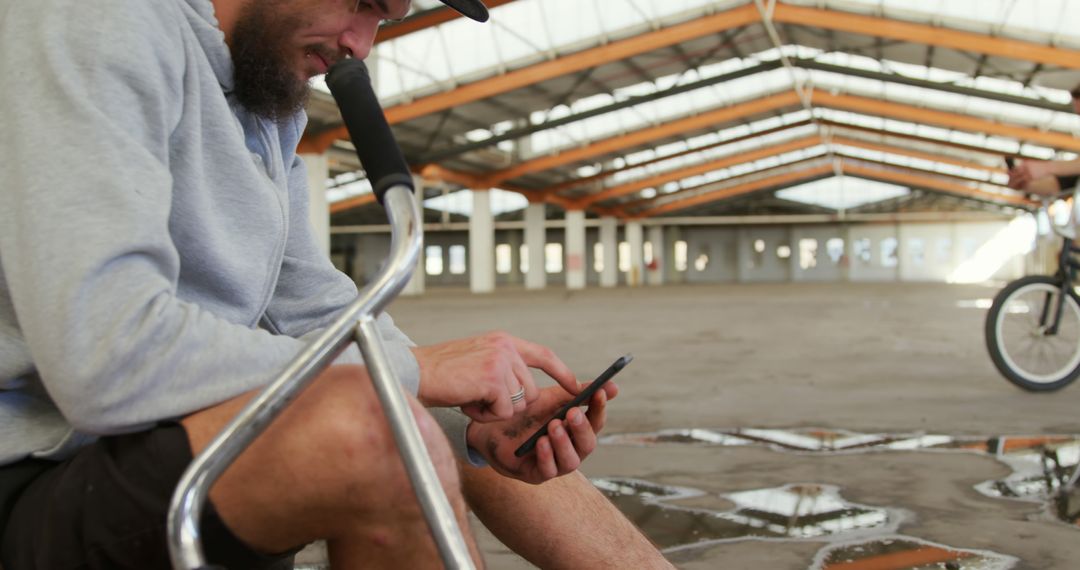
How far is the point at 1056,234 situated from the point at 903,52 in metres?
15.3

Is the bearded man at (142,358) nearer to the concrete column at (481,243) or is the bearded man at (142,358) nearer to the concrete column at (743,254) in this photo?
the concrete column at (481,243)

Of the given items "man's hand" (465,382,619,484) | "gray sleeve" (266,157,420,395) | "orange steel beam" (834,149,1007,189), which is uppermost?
"orange steel beam" (834,149,1007,189)

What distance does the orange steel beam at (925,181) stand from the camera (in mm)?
36281

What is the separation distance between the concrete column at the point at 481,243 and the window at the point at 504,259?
51.8 feet

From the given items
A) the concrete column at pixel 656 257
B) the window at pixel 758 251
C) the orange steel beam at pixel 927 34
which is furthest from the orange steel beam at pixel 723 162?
the orange steel beam at pixel 927 34

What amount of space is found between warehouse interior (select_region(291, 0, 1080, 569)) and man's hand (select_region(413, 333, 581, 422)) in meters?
1.07

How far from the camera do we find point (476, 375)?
117cm

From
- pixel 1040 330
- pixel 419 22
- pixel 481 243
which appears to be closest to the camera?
pixel 1040 330

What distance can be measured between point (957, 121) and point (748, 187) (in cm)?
1618

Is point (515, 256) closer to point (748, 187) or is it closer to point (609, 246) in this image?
point (609, 246)

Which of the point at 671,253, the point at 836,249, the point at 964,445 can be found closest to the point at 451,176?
the point at 671,253

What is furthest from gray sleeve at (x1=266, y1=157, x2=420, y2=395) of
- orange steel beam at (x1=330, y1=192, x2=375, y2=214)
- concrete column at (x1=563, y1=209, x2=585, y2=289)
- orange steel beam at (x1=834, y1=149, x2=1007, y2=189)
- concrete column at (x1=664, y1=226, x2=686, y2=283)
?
concrete column at (x1=664, y1=226, x2=686, y2=283)

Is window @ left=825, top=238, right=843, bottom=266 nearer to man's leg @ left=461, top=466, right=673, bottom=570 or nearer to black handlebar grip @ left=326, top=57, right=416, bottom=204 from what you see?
man's leg @ left=461, top=466, right=673, bottom=570

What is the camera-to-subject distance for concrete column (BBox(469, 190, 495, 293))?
96.4 ft
